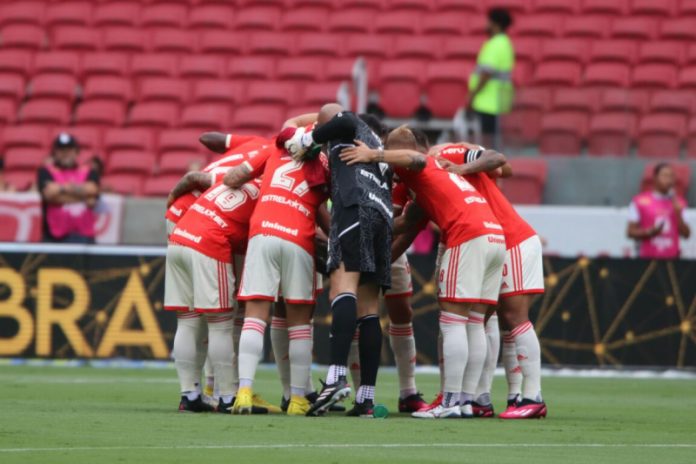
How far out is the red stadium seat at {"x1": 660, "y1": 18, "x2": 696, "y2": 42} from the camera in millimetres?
21094

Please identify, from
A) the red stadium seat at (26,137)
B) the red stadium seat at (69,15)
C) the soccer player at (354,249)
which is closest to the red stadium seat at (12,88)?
the red stadium seat at (26,137)

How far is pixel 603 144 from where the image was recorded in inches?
629

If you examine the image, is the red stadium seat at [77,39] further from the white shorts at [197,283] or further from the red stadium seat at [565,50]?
the white shorts at [197,283]

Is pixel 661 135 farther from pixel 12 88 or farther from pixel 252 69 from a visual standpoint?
pixel 12 88

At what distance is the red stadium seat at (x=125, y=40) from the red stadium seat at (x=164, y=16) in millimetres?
388

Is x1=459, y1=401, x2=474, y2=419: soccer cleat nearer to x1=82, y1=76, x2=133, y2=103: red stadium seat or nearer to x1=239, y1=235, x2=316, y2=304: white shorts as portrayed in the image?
x1=239, y1=235, x2=316, y2=304: white shorts

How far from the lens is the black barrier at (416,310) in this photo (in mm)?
14594

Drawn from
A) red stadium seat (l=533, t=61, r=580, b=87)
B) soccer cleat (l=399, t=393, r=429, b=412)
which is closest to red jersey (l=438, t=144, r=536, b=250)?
soccer cleat (l=399, t=393, r=429, b=412)

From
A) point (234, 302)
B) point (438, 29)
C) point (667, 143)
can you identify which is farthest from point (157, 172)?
point (234, 302)

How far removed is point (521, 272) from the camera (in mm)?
9484

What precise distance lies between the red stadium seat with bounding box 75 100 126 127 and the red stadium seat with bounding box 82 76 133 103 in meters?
0.28

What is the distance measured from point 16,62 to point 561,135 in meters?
9.04

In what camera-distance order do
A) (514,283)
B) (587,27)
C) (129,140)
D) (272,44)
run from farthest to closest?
(272,44) → (587,27) → (129,140) → (514,283)

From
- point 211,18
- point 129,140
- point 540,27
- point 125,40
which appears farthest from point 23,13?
point 540,27
